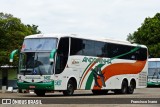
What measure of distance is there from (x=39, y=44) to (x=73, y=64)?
2.27 m

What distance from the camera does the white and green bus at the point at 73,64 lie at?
1133 inches

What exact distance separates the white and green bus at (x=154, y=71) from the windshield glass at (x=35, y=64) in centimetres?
2837

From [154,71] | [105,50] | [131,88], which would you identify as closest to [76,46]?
[105,50]

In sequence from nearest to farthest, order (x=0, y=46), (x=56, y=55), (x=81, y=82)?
1. (x=56, y=55)
2. (x=81, y=82)
3. (x=0, y=46)

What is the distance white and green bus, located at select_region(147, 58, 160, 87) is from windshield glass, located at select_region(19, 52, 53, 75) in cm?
2837

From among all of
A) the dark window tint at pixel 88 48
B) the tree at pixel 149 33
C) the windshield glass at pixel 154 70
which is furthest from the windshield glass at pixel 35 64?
the tree at pixel 149 33

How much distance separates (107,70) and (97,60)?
1521 mm

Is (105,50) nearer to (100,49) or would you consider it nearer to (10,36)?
(100,49)

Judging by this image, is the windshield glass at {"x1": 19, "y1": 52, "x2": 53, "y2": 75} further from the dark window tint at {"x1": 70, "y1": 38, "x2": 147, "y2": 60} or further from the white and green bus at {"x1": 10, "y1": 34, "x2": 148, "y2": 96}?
the dark window tint at {"x1": 70, "y1": 38, "x2": 147, "y2": 60}

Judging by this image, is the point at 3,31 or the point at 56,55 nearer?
the point at 56,55

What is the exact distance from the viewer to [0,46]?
229 feet

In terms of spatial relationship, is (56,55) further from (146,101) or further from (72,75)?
(146,101)

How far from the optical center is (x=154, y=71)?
5597 cm

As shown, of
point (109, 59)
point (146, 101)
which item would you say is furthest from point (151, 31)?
point (146, 101)
